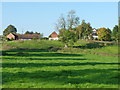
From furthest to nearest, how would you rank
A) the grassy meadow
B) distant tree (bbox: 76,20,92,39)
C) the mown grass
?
distant tree (bbox: 76,20,92,39) < the mown grass < the grassy meadow

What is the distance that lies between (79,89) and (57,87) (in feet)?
4.03

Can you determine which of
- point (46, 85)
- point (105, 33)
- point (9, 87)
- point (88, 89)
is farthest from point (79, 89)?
point (105, 33)

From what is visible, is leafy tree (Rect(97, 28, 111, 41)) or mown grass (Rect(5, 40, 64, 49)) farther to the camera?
leafy tree (Rect(97, 28, 111, 41))

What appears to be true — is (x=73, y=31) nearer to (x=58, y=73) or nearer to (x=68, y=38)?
(x=68, y=38)

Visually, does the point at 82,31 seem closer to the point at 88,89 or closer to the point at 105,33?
the point at 105,33

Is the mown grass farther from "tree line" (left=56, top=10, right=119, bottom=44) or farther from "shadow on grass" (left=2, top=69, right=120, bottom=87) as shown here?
"shadow on grass" (left=2, top=69, right=120, bottom=87)

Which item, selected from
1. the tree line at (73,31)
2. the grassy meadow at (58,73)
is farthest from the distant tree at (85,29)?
the grassy meadow at (58,73)

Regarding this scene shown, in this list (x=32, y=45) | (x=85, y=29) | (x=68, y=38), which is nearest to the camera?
(x=68, y=38)

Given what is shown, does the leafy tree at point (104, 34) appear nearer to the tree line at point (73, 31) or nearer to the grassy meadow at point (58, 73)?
the tree line at point (73, 31)

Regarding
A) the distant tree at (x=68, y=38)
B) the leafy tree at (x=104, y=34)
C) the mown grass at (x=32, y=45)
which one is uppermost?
the leafy tree at (x=104, y=34)

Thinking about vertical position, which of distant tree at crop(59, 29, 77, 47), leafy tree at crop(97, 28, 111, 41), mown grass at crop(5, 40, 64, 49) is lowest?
mown grass at crop(5, 40, 64, 49)

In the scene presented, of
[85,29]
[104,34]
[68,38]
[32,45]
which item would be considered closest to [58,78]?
[68,38]

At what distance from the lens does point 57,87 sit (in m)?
12.2

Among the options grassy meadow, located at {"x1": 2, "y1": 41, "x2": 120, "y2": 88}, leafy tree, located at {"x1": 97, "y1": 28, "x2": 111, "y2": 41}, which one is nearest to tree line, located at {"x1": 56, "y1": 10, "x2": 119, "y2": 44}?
leafy tree, located at {"x1": 97, "y1": 28, "x2": 111, "y2": 41}
